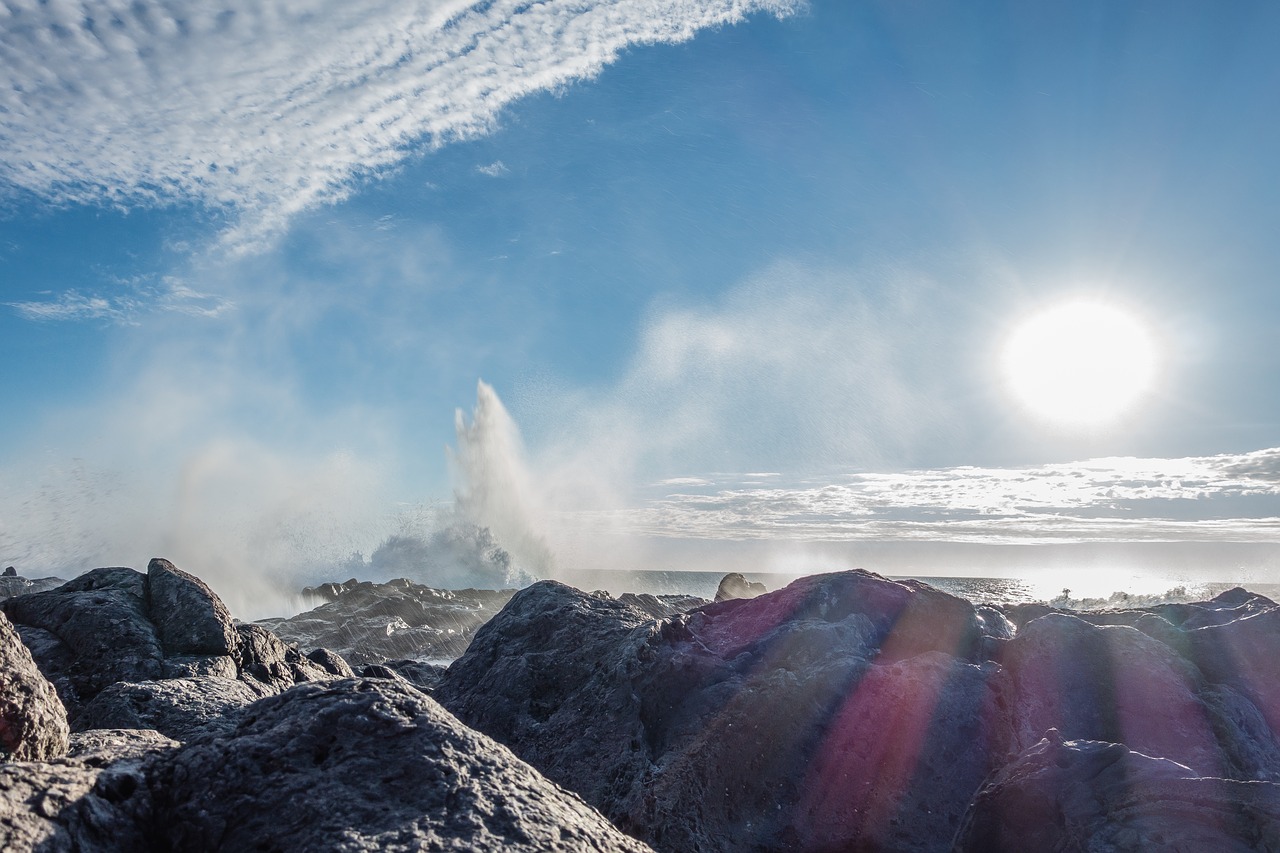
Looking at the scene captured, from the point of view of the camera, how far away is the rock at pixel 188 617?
821 cm

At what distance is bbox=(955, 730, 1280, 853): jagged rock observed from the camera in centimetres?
460

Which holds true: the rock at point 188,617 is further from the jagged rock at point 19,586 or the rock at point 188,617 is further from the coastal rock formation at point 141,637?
the jagged rock at point 19,586

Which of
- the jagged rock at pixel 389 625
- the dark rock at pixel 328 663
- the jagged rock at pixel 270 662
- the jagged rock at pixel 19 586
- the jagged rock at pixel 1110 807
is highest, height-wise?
the jagged rock at pixel 1110 807

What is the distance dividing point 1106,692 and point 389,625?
68.9 ft

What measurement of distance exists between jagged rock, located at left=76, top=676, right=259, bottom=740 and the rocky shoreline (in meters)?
0.02

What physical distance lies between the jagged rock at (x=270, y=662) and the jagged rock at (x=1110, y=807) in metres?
6.20

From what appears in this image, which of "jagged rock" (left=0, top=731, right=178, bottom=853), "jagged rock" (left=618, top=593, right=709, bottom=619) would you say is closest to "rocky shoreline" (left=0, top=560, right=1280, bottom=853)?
"jagged rock" (left=0, top=731, right=178, bottom=853)

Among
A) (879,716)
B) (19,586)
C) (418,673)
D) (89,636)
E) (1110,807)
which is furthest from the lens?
(19,586)

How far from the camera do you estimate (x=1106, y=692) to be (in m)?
7.82

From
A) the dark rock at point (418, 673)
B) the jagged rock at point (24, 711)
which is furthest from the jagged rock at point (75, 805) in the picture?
the dark rock at point (418, 673)

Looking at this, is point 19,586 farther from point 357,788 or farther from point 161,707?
point 357,788

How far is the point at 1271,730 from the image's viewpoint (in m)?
7.75

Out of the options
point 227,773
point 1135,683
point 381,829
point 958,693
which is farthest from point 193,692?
point 1135,683

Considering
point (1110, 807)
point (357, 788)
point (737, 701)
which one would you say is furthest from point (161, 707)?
point (1110, 807)
